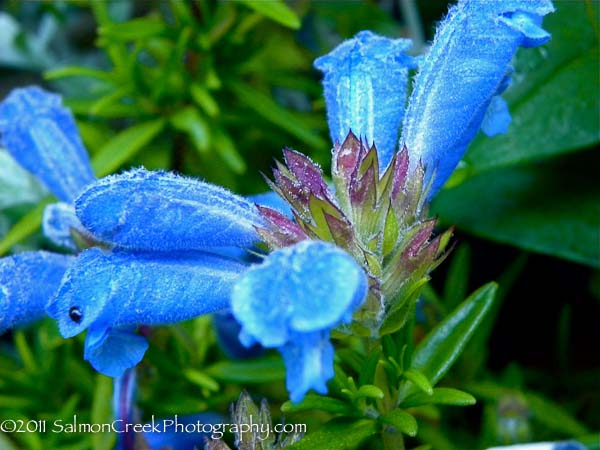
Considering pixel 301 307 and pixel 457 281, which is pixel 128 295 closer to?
pixel 301 307

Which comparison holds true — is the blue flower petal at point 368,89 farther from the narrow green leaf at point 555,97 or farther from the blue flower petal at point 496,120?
the narrow green leaf at point 555,97

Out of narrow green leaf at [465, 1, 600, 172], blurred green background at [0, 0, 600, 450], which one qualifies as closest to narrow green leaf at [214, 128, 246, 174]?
blurred green background at [0, 0, 600, 450]

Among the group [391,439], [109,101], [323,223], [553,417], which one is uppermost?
[323,223]

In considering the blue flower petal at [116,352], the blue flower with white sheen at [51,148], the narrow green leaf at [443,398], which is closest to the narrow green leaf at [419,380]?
the narrow green leaf at [443,398]

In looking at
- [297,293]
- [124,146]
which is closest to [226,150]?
[124,146]

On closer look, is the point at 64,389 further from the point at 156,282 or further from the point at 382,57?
the point at 382,57

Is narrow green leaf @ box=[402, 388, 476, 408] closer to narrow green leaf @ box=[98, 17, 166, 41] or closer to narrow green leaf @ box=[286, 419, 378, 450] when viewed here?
narrow green leaf @ box=[286, 419, 378, 450]

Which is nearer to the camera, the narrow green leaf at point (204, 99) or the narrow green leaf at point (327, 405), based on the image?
the narrow green leaf at point (327, 405)
